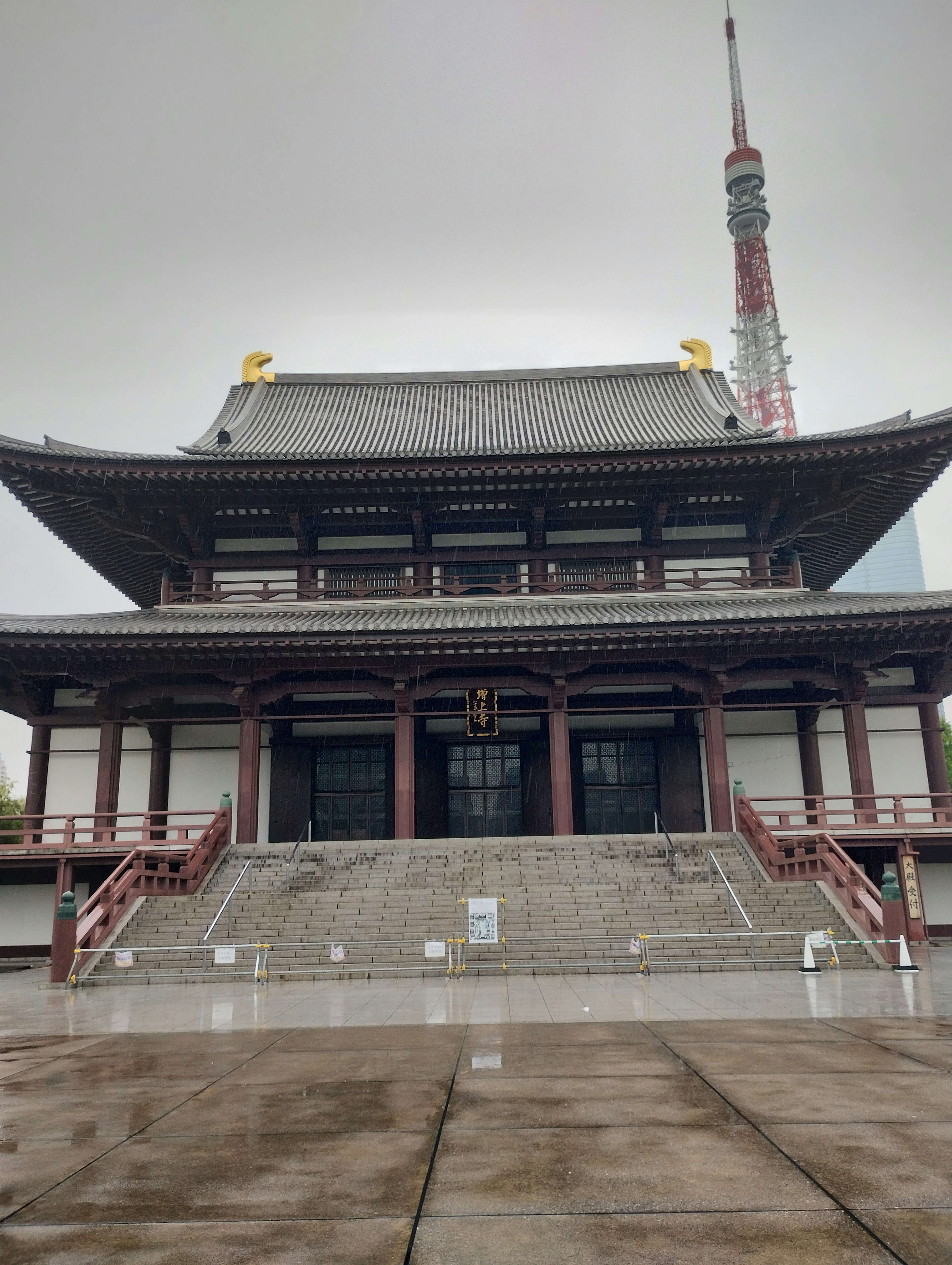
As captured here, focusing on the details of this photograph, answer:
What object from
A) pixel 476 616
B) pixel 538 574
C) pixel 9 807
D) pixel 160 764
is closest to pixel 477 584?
pixel 538 574

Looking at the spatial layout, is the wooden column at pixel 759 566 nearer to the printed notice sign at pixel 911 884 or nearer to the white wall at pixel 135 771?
the printed notice sign at pixel 911 884

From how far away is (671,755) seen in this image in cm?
2388

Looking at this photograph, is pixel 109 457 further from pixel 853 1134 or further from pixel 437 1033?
pixel 853 1134

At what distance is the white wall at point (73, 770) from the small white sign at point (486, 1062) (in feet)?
58.2

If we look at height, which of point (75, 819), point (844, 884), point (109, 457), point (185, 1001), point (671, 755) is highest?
point (109, 457)

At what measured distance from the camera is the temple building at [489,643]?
2108 centimetres

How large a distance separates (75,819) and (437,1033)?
597 inches

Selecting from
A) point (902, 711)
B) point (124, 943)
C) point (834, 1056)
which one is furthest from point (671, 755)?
point (834, 1056)

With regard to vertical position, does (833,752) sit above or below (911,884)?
above

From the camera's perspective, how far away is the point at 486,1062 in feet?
25.5

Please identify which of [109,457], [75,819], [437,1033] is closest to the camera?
[437,1033]

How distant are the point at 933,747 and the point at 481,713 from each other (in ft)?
38.0

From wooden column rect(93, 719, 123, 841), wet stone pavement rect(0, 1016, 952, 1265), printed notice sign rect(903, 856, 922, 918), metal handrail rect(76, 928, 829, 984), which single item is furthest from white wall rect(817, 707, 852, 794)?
wooden column rect(93, 719, 123, 841)

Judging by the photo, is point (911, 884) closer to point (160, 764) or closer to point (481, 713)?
point (481, 713)
